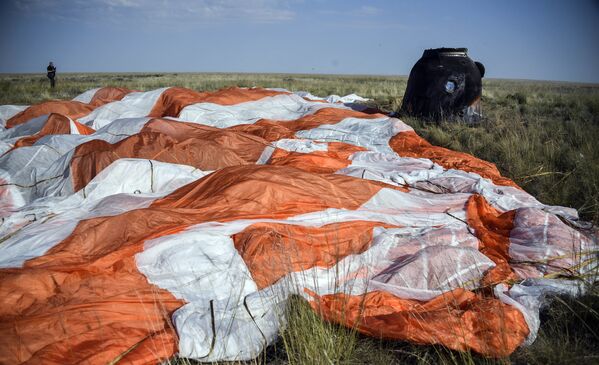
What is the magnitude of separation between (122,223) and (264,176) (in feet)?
4.01

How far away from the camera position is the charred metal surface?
844cm

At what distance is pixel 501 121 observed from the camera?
27.1ft

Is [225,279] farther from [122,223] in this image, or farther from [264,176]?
[264,176]

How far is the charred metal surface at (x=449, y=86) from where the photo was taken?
8.44 meters

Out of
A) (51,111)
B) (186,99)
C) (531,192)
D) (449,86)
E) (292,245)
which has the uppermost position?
(449,86)

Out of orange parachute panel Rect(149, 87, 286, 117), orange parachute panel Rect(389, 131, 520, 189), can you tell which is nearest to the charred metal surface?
orange parachute panel Rect(389, 131, 520, 189)

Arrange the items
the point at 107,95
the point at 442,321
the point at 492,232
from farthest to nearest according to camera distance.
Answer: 1. the point at 107,95
2. the point at 492,232
3. the point at 442,321

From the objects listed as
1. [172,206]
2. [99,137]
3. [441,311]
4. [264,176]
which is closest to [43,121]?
[99,137]

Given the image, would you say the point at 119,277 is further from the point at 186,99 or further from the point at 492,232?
the point at 186,99

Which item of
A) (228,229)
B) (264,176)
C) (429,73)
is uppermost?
(429,73)

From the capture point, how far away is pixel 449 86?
27.6 ft

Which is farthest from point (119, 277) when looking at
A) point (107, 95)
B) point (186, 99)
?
point (107, 95)

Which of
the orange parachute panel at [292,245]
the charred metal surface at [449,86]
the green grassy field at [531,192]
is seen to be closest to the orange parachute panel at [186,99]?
the charred metal surface at [449,86]

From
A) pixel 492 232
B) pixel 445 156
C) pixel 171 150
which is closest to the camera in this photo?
pixel 492 232
